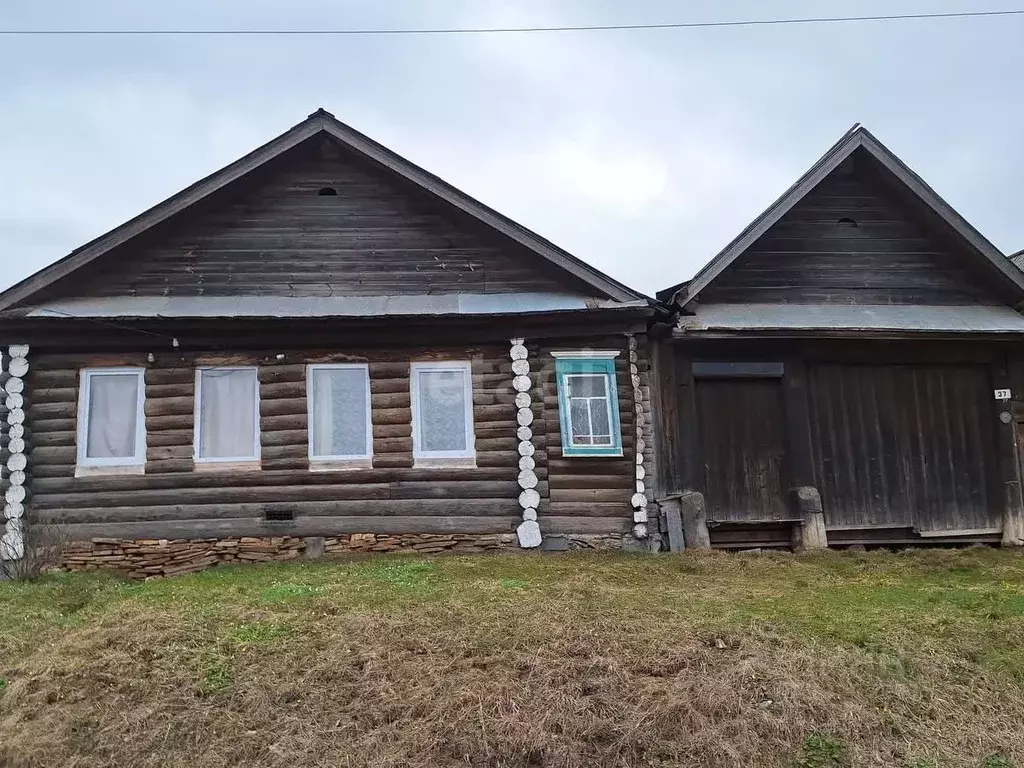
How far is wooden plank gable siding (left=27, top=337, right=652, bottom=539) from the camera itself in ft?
37.7

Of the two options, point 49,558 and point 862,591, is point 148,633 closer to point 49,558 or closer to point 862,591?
point 49,558

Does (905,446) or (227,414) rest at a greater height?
(227,414)

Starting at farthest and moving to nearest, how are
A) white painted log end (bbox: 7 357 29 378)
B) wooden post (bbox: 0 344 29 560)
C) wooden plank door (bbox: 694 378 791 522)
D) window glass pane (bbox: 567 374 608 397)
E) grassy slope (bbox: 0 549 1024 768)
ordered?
wooden plank door (bbox: 694 378 791 522) → window glass pane (bbox: 567 374 608 397) → white painted log end (bbox: 7 357 29 378) → wooden post (bbox: 0 344 29 560) → grassy slope (bbox: 0 549 1024 768)

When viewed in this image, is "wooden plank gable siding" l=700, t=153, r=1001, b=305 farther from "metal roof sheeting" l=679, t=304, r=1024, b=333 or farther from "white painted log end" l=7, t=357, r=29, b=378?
"white painted log end" l=7, t=357, r=29, b=378

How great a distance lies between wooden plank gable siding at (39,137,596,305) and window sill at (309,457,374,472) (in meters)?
2.58

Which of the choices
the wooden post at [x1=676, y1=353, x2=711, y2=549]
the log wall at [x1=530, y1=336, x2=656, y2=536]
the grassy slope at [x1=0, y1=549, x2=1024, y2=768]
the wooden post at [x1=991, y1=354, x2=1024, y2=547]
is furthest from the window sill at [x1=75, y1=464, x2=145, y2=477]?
the wooden post at [x1=991, y1=354, x2=1024, y2=547]

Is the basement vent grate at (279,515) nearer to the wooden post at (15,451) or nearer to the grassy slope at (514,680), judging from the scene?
the grassy slope at (514,680)

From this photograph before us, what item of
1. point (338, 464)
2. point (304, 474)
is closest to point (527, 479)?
point (338, 464)

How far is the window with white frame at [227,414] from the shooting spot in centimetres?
1174

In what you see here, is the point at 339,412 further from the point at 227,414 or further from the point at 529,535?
the point at 529,535

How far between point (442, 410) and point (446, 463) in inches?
31.4

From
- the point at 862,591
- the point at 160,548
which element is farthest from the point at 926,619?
the point at 160,548

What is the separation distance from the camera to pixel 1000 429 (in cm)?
1280

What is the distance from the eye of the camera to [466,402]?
11969 mm
